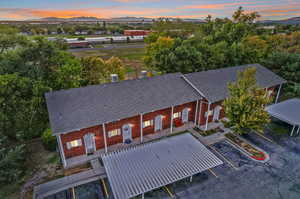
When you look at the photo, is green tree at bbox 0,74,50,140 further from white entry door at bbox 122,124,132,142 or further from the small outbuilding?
the small outbuilding

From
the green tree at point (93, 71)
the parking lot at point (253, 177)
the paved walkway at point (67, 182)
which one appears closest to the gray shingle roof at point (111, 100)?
the paved walkway at point (67, 182)

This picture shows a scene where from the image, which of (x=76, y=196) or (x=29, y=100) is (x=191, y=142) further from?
(x=29, y=100)

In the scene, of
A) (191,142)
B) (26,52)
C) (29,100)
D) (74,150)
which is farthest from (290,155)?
(26,52)

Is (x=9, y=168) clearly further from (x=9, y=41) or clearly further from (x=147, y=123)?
(x=9, y=41)

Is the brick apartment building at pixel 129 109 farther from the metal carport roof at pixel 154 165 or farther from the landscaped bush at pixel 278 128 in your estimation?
the landscaped bush at pixel 278 128

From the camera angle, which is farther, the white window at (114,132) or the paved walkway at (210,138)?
the paved walkway at (210,138)

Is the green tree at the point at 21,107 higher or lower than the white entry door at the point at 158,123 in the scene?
higher

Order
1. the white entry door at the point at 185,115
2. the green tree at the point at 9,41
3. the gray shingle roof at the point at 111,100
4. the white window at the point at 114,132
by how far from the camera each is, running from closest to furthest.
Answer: the gray shingle roof at the point at 111,100, the white window at the point at 114,132, the white entry door at the point at 185,115, the green tree at the point at 9,41
